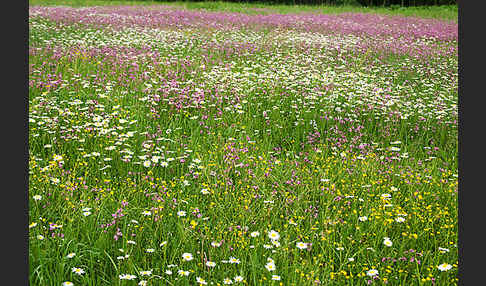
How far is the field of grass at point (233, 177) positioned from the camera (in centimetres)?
308

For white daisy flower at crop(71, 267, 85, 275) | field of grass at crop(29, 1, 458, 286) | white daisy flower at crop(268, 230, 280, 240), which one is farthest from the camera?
white daisy flower at crop(268, 230, 280, 240)

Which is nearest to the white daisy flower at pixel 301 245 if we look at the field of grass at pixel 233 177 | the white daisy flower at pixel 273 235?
the field of grass at pixel 233 177

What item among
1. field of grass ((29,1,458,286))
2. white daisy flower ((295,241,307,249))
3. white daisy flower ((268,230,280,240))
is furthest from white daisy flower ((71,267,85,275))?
white daisy flower ((295,241,307,249))

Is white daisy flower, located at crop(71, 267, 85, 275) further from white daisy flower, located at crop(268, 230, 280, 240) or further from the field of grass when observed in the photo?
A: white daisy flower, located at crop(268, 230, 280, 240)

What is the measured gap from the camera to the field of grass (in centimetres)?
308

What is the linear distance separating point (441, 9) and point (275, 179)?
1255 inches

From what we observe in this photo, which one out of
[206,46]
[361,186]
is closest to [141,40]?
[206,46]

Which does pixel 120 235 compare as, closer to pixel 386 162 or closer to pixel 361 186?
pixel 361 186

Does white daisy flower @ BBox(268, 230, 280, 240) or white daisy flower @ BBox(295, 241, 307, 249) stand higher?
white daisy flower @ BBox(268, 230, 280, 240)

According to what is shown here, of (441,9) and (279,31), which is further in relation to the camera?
(441,9)

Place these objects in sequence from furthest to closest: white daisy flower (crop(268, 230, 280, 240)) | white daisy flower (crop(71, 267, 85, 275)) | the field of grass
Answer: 1. white daisy flower (crop(268, 230, 280, 240))
2. the field of grass
3. white daisy flower (crop(71, 267, 85, 275))

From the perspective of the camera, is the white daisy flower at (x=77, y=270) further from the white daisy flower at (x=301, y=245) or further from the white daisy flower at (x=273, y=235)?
the white daisy flower at (x=301, y=245)

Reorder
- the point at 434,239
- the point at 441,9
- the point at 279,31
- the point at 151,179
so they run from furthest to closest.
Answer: the point at 441,9
the point at 279,31
the point at 151,179
the point at 434,239

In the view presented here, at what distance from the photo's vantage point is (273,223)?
11.9 ft
